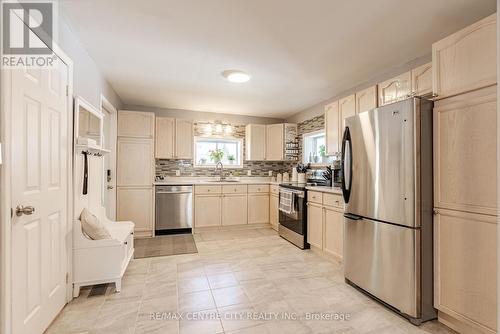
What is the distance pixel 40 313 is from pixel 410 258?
8.82 feet

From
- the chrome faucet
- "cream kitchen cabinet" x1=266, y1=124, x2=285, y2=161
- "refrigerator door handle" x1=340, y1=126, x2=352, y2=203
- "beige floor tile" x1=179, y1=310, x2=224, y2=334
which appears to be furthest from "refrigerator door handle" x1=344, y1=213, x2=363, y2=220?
the chrome faucet

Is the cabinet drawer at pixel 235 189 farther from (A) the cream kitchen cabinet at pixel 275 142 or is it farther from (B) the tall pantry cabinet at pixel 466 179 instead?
(B) the tall pantry cabinet at pixel 466 179

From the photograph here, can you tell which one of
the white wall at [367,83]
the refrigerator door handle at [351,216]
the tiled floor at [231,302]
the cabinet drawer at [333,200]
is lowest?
the tiled floor at [231,302]

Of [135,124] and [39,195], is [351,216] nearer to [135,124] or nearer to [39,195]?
[39,195]

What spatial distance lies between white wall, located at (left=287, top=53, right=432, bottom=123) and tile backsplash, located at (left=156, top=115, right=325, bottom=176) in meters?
0.12

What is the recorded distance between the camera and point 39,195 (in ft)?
5.32

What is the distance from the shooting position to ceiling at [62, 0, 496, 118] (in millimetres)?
1793

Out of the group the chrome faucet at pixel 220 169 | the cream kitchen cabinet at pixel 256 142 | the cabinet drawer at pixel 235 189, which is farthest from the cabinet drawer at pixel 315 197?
the chrome faucet at pixel 220 169

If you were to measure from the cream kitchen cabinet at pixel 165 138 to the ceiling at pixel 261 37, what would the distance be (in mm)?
1085

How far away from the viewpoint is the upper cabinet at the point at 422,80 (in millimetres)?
2280

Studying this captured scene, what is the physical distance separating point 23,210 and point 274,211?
373 centimetres

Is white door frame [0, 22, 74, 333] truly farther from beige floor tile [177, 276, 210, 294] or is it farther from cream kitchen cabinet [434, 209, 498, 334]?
cream kitchen cabinet [434, 209, 498, 334]

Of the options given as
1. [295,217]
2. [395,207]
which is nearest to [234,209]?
[295,217]

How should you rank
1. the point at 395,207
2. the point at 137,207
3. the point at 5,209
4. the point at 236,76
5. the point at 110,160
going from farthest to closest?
the point at 137,207 → the point at 110,160 → the point at 236,76 → the point at 395,207 → the point at 5,209
